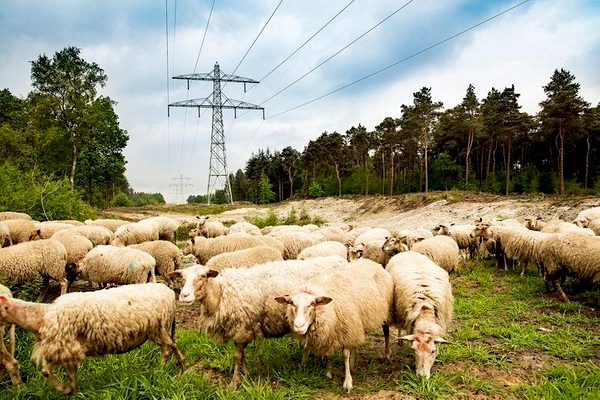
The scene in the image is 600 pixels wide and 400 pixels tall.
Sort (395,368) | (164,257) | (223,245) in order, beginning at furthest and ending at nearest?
1. (223,245)
2. (164,257)
3. (395,368)

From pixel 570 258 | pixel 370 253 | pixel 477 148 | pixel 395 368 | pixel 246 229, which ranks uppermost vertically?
pixel 477 148

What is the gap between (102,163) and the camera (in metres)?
50.0

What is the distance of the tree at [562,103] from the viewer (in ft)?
128

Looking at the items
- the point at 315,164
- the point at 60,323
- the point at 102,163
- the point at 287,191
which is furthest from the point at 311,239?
the point at 287,191

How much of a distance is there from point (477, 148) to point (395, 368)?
66510mm

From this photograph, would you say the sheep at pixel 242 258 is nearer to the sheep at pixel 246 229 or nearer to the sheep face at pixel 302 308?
the sheep face at pixel 302 308

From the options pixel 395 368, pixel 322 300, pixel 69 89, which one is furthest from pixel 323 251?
pixel 69 89

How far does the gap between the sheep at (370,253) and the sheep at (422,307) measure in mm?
4312

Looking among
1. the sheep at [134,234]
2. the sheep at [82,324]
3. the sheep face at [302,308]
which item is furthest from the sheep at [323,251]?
the sheep at [134,234]

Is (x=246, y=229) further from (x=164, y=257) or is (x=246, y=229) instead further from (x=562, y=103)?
(x=562, y=103)

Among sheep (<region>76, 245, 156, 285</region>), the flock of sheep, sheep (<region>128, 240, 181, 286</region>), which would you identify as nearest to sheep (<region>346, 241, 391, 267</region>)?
the flock of sheep

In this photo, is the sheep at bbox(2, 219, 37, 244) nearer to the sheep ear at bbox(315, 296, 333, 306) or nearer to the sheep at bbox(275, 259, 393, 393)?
the sheep at bbox(275, 259, 393, 393)

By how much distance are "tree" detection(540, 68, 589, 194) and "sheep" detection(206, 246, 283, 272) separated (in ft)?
128

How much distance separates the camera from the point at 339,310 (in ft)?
20.8
